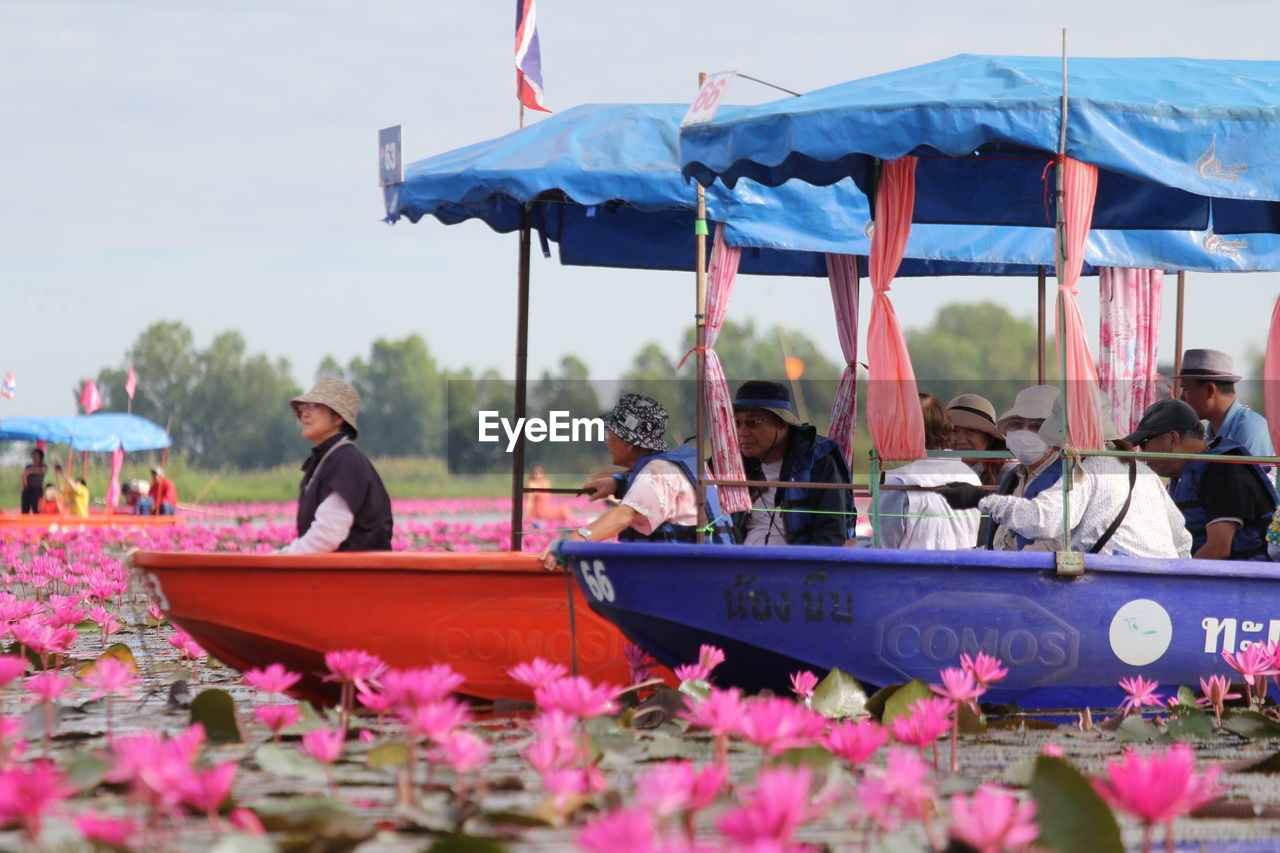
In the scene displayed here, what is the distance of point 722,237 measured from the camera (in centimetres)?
765

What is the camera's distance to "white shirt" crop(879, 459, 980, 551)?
6.69 metres

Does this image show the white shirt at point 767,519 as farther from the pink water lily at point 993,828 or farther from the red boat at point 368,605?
the pink water lily at point 993,828

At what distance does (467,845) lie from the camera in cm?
249

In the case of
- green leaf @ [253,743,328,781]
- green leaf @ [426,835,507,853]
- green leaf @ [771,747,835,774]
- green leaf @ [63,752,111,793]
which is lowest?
green leaf @ [253,743,328,781]

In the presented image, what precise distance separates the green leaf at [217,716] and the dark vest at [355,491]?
70.4 inches

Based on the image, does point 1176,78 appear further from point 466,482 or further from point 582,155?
point 466,482

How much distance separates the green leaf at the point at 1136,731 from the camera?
458cm

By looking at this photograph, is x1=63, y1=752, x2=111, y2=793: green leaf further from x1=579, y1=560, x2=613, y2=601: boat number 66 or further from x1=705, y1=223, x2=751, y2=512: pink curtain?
x1=705, y1=223, x2=751, y2=512: pink curtain

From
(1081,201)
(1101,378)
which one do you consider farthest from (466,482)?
(1081,201)

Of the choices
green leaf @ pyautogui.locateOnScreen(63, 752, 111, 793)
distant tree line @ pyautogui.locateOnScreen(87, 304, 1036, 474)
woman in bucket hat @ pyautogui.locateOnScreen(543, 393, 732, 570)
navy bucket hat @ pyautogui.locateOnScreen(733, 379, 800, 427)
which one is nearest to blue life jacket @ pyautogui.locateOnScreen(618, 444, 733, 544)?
woman in bucket hat @ pyautogui.locateOnScreen(543, 393, 732, 570)

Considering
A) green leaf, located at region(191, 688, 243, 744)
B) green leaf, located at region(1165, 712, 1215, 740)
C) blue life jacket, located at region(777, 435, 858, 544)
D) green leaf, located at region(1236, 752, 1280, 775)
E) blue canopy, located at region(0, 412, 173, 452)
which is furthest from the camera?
blue canopy, located at region(0, 412, 173, 452)

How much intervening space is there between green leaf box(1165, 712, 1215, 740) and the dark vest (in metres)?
3.08

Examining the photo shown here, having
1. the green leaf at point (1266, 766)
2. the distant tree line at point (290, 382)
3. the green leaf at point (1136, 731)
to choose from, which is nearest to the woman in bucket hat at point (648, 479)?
the green leaf at point (1136, 731)

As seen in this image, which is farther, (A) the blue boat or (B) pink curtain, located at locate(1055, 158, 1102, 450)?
(B) pink curtain, located at locate(1055, 158, 1102, 450)
